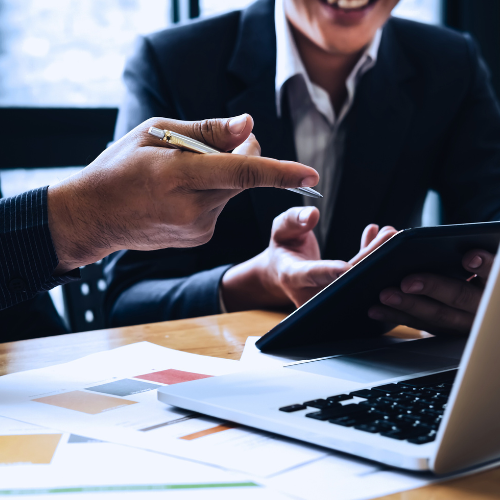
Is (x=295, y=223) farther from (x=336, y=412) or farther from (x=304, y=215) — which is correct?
(x=336, y=412)

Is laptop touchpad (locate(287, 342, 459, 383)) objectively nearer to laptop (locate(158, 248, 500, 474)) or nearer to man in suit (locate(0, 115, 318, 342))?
laptop (locate(158, 248, 500, 474))


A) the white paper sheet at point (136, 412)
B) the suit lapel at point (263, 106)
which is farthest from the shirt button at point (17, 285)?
the suit lapel at point (263, 106)

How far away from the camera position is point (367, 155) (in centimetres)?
133

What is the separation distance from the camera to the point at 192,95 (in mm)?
1269

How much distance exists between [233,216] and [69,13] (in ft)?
3.64

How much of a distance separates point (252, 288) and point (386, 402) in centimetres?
56

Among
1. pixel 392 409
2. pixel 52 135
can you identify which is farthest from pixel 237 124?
pixel 52 135

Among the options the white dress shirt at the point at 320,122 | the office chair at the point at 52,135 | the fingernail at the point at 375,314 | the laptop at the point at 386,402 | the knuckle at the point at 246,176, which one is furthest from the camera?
the office chair at the point at 52,135

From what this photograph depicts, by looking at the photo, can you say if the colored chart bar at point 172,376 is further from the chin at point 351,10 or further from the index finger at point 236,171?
the chin at point 351,10

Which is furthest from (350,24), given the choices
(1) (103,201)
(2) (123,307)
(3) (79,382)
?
(3) (79,382)

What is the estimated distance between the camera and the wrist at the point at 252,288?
879mm

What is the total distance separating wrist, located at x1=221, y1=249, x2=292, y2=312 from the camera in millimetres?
879

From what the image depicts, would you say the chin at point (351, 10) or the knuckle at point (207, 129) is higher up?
the chin at point (351, 10)

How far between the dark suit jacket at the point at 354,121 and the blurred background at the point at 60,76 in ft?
1.60
